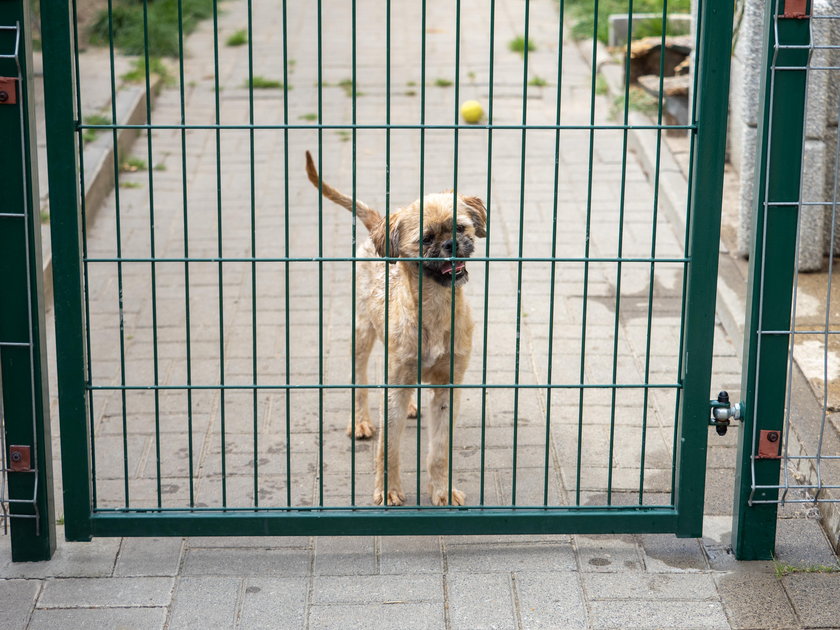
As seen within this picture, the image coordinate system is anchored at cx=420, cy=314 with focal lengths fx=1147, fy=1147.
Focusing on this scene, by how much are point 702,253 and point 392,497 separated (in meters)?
1.55

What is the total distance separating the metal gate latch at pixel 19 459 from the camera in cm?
399

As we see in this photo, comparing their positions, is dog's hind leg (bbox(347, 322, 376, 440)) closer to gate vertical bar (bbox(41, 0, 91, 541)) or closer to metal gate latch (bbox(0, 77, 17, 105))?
gate vertical bar (bbox(41, 0, 91, 541))

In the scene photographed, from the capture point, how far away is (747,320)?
3939mm

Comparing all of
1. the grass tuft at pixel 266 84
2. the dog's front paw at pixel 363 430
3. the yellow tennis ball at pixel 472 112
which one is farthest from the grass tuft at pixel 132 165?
the dog's front paw at pixel 363 430

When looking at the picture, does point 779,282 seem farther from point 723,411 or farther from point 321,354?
point 321,354

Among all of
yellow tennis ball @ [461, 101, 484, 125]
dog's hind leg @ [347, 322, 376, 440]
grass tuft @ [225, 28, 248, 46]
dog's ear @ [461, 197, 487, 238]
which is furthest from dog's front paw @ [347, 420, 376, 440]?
grass tuft @ [225, 28, 248, 46]

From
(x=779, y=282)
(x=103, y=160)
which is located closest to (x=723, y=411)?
(x=779, y=282)

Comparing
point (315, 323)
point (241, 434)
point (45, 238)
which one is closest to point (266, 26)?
point (45, 238)

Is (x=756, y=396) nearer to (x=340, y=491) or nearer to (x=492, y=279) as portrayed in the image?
(x=340, y=491)

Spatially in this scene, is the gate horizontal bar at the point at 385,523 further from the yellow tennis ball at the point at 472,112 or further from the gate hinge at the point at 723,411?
the yellow tennis ball at the point at 472,112

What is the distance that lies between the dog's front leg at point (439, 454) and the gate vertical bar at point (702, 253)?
2.98 feet

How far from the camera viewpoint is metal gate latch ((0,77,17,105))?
3.65 meters

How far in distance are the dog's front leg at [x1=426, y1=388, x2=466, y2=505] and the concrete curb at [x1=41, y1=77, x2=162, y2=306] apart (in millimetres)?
2975

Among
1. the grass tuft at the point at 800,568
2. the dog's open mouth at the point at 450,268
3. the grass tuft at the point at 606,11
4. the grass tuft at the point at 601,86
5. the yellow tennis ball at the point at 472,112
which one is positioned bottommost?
the grass tuft at the point at 800,568
